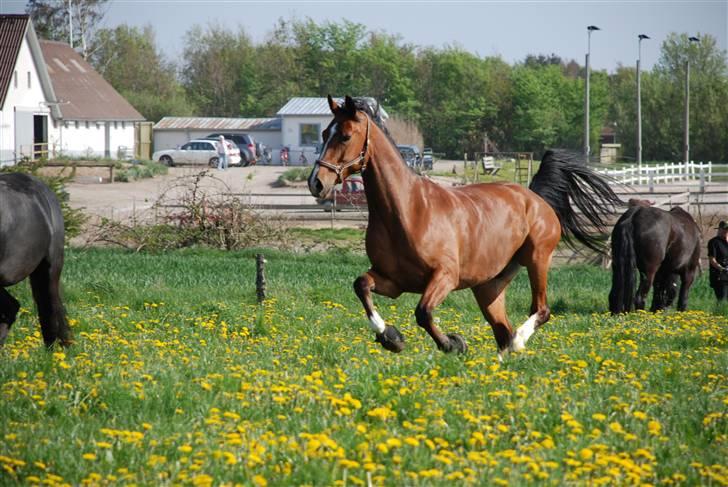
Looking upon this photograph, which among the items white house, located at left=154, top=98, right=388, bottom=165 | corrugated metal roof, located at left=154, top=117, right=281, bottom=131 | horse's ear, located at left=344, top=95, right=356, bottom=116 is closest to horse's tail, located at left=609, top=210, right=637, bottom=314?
horse's ear, located at left=344, top=95, right=356, bottom=116

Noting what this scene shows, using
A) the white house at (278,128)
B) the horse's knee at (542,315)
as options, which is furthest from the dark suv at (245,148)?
the horse's knee at (542,315)

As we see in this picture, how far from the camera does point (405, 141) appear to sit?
73812 millimetres

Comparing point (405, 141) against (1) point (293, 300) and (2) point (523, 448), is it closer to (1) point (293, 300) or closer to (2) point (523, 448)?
(1) point (293, 300)

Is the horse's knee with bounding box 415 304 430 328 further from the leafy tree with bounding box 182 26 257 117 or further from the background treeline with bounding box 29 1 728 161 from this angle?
the leafy tree with bounding box 182 26 257 117

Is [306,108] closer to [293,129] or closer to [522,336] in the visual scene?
[293,129]

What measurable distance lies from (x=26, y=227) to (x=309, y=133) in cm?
6321

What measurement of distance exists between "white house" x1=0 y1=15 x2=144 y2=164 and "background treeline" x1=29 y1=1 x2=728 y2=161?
58.9 feet

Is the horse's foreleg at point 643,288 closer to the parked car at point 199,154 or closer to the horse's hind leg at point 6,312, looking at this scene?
the horse's hind leg at point 6,312

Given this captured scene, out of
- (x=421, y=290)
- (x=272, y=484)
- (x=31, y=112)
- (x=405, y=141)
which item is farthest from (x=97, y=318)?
(x=405, y=141)

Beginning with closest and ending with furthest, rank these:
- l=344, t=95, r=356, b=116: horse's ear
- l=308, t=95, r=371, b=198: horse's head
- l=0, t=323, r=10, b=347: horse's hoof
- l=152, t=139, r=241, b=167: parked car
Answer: l=308, t=95, r=371, b=198: horse's head, l=344, t=95, r=356, b=116: horse's ear, l=0, t=323, r=10, b=347: horse's hoof, l=152, t=139, r=241, b=167: parked car

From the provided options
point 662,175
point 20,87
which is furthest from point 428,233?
point 20,87

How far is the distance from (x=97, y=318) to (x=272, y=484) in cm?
713

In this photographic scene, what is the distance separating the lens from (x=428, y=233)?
9.08 meters

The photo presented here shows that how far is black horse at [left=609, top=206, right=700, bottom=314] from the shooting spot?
15641 mm
